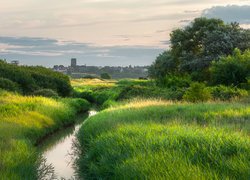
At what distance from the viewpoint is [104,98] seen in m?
54.8

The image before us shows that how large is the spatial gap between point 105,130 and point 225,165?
783cm

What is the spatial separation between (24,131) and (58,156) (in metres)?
3.12

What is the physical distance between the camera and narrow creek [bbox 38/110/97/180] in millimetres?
15734

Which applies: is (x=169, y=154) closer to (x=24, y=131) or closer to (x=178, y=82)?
(x=24, y=131)

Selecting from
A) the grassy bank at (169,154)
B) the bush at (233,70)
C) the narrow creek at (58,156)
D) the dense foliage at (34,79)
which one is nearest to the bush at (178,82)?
the bush at (233,70)

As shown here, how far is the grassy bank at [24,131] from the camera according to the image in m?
13.5

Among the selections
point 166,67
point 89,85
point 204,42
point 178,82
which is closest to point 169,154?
point 178,82

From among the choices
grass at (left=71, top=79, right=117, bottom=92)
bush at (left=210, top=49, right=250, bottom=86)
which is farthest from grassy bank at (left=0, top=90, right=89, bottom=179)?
grass at (left=71, top=79, right=117, bottom=92)

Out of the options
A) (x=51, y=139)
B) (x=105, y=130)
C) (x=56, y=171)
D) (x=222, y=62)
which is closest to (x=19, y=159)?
(x=56, y=171)

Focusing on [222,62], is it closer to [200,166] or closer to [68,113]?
→ [68,113]

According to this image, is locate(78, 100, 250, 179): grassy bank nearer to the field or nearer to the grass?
the field

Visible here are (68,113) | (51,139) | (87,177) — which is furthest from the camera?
(68,113)

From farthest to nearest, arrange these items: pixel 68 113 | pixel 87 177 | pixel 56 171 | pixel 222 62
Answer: pixel 222 62, pixel 68 113, pixel 56 171, pixel 87 177

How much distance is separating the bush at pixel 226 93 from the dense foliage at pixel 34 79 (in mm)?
23382
